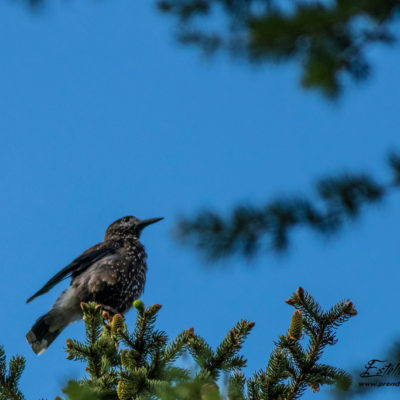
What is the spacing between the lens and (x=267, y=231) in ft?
4.60

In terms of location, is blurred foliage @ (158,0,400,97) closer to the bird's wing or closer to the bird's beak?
→ the bird's wing

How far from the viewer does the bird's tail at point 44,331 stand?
611cm

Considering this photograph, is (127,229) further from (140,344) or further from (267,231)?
(267,231)

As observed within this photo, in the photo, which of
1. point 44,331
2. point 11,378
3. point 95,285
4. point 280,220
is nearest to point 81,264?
point 95,285

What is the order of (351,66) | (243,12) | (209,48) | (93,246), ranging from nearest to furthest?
(351,66)
(209,48)
(243,12)
(93,246)

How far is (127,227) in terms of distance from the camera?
7.62 metres

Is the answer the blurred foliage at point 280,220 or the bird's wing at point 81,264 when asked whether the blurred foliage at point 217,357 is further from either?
the bird's wing at point 81,264

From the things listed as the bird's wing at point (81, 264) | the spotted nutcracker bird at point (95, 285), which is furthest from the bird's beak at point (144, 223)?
the bird's wing at point (81, 264)

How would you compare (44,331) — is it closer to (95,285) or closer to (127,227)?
(95,285)

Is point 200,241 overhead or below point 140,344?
below

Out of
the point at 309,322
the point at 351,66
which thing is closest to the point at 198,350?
the point at 309,322

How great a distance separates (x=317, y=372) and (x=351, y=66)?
257 centimetres
